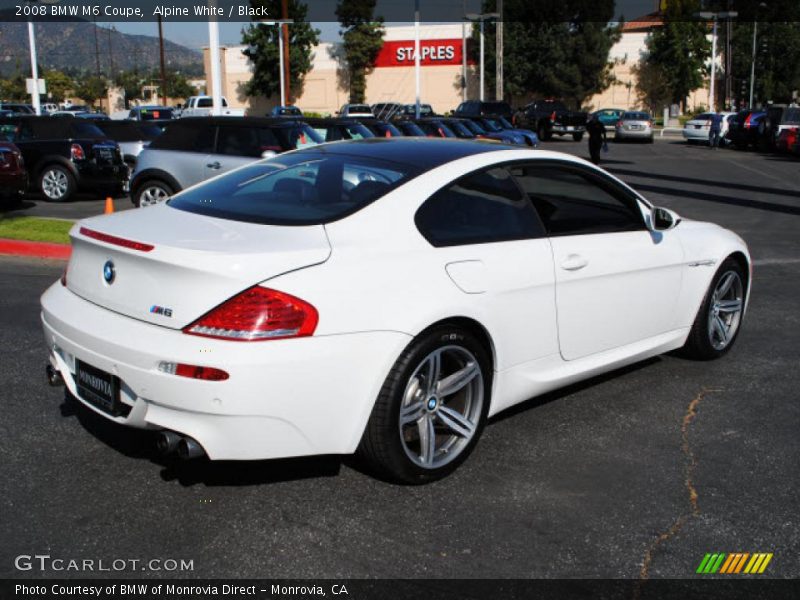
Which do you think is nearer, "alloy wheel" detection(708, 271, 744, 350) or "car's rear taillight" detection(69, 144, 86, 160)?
"alloy wheel" detection(708, 271, 744, 350)

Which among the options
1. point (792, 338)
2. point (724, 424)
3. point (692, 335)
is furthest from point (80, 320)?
point (792, 338)

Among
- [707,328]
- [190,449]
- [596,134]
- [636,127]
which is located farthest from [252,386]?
[636,127]

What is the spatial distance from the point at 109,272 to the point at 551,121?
42550mm

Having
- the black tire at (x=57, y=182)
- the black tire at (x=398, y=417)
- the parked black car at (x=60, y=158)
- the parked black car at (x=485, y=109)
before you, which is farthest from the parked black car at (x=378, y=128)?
the parked black car at (x=485, y=109)

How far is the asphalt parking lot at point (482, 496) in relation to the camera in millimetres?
3365

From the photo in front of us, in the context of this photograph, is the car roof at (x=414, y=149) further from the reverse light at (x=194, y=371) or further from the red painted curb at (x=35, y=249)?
the red painted curb at (x=35, y=249)

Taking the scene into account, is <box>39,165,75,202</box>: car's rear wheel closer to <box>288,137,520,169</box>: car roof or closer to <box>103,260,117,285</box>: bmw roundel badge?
<box>288,137,520,169</box>: car roof

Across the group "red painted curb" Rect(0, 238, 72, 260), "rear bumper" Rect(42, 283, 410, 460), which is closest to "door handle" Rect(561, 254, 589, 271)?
"rear bumper" Rect(42, 283, 410, 460)

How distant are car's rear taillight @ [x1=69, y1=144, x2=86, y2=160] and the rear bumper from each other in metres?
13.4

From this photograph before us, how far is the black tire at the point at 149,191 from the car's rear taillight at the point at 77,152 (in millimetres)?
3649

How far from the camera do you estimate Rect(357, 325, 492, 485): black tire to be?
12.1 feet

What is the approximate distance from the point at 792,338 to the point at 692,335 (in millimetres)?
1406
